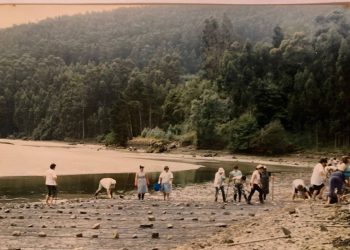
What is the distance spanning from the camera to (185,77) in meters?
10.1

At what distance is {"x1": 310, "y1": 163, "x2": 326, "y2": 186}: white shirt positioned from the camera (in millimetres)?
7718

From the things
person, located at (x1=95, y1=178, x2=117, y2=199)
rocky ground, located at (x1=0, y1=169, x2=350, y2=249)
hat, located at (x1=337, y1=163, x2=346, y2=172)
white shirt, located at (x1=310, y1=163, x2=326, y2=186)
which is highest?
hat, located at (x1=337, y1=163, x2=346, y2=172)

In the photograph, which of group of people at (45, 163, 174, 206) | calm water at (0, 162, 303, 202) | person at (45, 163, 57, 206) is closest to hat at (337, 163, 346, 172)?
calm water at (0, 162, 303, 202)

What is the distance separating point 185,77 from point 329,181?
3832mm

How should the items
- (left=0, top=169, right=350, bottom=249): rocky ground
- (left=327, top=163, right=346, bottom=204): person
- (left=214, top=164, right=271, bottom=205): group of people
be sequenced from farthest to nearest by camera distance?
(left=214, top=164, right=271, bottom=205): group of people < (left=327, top=163, right=346, bottom=204): person < (left=0, top=169, right=350, bottom=249): rocky ground

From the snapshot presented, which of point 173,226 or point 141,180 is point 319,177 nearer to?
point 173,226

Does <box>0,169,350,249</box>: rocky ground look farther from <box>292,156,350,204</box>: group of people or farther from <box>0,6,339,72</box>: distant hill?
<box>0,6,339,72</box>: distant hill

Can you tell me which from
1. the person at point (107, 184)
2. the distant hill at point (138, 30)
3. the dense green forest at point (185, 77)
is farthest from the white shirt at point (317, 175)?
the person at point (107, 184)

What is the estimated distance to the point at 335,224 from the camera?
5.47m

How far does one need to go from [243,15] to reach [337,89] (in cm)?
187

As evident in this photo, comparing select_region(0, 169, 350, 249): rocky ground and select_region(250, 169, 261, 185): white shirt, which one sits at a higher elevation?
select_region(250, 169, 261, 185): white shirt

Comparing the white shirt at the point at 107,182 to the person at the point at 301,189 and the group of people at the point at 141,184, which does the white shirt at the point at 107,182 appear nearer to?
the group of people at the point at 141,184

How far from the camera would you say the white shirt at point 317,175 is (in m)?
7.72

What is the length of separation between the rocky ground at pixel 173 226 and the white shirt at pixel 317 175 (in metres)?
0.72
